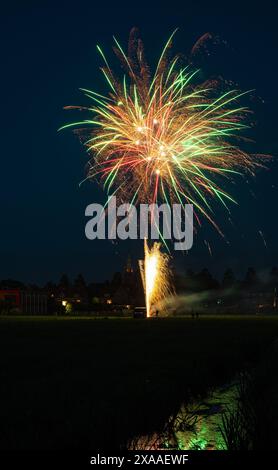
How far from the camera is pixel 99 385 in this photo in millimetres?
16297

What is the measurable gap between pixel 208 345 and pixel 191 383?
12.5 m

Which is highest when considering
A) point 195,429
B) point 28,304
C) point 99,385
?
point 28,304

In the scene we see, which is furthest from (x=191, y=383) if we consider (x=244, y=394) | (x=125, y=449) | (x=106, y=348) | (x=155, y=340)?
(x=155, y=340)

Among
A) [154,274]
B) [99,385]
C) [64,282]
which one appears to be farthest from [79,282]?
[99,385]

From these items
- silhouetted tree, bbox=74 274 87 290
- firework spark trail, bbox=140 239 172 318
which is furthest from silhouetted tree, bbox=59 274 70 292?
firework spark trail, bbox=140 239 172 318

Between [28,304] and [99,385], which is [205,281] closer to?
[28,304]

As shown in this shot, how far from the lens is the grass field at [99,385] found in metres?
10.8

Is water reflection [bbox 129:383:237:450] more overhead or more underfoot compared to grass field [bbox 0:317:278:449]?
more underfoot

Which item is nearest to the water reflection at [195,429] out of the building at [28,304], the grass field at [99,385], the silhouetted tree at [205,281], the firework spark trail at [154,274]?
the grass field at [99,385]

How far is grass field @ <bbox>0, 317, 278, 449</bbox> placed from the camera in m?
10.8

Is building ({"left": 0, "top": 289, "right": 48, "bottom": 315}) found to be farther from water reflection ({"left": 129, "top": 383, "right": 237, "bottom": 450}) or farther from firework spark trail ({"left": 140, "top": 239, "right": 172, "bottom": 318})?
water reflection ({"left": 129, "top": 383, "right": 237, "bottom": 450})
